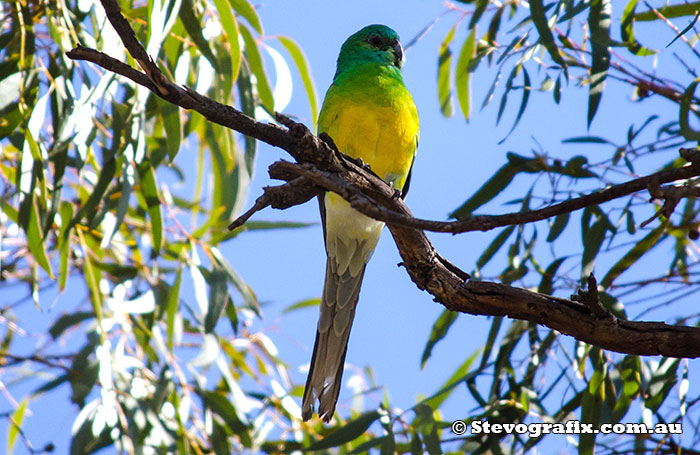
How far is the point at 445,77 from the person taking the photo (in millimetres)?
3758

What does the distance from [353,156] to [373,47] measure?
2.72ft

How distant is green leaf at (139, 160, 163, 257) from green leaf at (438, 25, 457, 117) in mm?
1568

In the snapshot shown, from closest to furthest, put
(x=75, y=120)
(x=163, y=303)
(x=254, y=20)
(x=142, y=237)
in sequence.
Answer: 1. (x=75, y=120)
2. (x=254, y=20)
3. (x=163, y=303)
4. (x=142, y=237)

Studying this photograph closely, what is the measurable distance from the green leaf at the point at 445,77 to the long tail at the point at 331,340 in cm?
108

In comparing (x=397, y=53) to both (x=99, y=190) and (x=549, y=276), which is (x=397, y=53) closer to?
(x=549, y=276)

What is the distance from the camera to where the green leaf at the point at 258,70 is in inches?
125

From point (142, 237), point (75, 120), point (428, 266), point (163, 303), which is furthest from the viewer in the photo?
point (142, 237)

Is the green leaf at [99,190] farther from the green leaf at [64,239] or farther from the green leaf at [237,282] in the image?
the green leaf at [237,282]

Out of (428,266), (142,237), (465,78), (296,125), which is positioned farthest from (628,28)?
(142,237)

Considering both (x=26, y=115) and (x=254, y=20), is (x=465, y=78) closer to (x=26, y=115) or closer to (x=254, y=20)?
(x=254, y=20)

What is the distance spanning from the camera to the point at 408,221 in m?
1.45

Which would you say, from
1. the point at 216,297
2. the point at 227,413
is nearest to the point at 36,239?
the point at 216,297

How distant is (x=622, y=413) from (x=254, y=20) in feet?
6.83

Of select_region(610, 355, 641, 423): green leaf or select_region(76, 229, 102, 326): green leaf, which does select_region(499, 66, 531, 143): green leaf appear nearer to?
select_region(610, 355, 641, 423): green leaf
